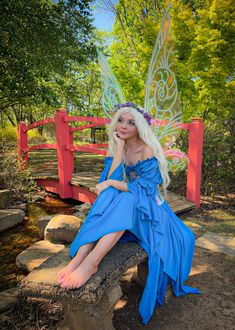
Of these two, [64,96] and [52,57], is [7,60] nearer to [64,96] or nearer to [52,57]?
[52,57]

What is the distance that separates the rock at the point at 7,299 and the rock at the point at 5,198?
2720mm

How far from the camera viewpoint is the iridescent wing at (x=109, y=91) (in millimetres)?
2943

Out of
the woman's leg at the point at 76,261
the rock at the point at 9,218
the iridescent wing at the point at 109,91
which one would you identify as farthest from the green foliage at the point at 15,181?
the woman's leg at the point at 76,261

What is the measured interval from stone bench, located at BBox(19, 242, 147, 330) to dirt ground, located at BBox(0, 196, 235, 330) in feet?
1.19

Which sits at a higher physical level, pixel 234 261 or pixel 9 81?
pixel 9 81

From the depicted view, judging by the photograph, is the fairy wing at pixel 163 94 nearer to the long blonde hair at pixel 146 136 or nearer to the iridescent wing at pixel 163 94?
the iridescent wing at pixel 163 94

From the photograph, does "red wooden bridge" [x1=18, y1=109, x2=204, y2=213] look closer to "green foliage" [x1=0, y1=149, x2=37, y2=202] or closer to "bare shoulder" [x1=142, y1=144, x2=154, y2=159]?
"green foliage" [x1=0, y1=149, x2=37, y2=202]

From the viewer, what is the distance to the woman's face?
2.21 metres

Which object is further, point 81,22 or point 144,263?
point 81,22

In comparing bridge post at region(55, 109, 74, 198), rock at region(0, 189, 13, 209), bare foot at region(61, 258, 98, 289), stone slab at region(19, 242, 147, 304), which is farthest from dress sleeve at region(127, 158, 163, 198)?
rock at region(0, 189, 13, 209)

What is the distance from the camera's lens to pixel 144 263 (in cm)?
235

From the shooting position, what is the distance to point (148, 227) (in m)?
2.06

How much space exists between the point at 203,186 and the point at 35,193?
3618 mm

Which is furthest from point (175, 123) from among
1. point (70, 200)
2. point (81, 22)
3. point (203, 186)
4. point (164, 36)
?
point (81, 22)
